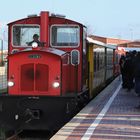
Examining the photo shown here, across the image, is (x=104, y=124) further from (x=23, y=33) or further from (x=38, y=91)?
(x=23, y=33)

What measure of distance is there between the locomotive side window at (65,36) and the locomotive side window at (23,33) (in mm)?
525

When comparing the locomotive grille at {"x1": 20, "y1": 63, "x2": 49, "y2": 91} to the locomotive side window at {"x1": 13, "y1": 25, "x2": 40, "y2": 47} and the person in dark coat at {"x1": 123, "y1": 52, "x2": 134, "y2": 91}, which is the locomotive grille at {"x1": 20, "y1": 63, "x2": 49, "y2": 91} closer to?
the locomotive side window at {"x1": 13, "y1": 25, "x2": 40, "y2": 47}

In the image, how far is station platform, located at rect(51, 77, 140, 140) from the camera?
1069 centimetres

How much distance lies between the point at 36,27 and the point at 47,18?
50 centimetres

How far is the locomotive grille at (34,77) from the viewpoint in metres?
13.6

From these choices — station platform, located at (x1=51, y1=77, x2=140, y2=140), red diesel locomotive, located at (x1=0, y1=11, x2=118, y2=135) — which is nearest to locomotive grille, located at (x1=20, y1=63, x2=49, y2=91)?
red diesel locomotive, located at (x1=0, y1=11, x2=118, y2=135)

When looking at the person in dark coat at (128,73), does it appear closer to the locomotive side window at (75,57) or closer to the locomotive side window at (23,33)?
the locomotive side window at (75,57)

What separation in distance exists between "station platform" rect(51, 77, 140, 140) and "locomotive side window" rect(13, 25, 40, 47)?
9.05ft

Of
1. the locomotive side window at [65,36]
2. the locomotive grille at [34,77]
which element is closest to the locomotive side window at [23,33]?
the locomotive side window at [65,36]

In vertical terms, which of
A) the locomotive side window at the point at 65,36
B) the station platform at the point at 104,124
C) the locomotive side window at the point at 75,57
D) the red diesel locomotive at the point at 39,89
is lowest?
the station platform at the point at 104,124

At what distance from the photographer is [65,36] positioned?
14953 millimetres

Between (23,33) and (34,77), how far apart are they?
2090mm

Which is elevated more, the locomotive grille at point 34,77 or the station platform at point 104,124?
the locomotive grille at point 34,77

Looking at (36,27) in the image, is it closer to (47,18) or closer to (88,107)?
(47,18)
